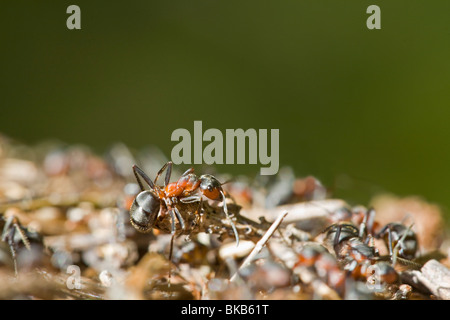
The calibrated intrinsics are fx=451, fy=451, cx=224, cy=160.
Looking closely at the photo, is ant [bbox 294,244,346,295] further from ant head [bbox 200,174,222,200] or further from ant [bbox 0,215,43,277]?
ant [bbox 0,215,43,277]

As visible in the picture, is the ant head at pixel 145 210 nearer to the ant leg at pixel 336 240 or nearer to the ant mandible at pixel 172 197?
the ant mandible at pixel 172 197

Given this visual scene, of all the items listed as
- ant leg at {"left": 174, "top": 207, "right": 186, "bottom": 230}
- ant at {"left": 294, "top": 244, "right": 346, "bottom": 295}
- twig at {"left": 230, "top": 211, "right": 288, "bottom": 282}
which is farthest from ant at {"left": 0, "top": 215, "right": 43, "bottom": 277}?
ant at {"left": 294, "top": 244, "right": 346, "bottom": 295}

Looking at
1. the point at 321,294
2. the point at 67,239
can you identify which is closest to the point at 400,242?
the point at 321,294

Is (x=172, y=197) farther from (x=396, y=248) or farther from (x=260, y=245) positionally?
(x=396, y=248)

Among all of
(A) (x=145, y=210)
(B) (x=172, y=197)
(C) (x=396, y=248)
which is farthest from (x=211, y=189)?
(C) (x=396, y=248)

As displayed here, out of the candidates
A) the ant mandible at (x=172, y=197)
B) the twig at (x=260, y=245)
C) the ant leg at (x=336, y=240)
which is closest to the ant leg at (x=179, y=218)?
the ant mandible at (x=172, y=197)

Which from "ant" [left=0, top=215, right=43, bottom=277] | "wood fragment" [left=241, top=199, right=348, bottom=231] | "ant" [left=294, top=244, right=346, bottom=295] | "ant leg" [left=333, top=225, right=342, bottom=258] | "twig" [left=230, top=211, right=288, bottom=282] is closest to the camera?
"ant" [left=294, top=244, right=346, bottom=295]
